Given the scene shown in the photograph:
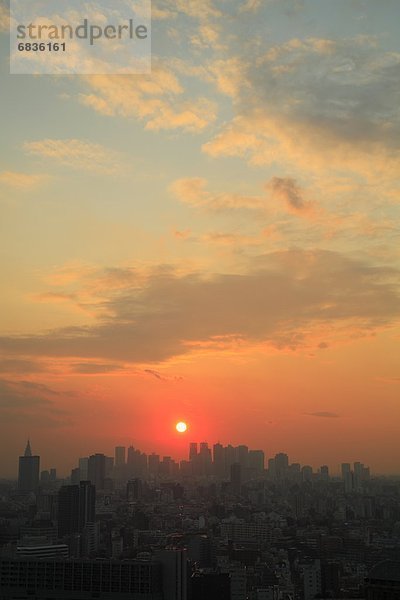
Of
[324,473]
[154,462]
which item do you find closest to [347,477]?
[324,473]

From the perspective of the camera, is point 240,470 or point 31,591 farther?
point 240,470

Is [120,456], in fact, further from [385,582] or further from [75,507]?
[385,582]

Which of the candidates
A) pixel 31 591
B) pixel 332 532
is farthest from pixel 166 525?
pixel 31 591

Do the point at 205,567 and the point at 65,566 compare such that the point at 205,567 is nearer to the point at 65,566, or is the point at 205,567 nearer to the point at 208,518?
the point at 65,566

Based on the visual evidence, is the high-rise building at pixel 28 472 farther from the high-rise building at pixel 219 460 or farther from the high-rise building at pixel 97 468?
the high-rise building at pixel 219 460

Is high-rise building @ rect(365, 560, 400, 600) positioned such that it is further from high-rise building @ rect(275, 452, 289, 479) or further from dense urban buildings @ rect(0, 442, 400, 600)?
high-rise building @ rect(275, 452, 289, 479)

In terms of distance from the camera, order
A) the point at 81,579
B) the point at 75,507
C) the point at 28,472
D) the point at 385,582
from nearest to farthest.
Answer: the point at 385,582
the point at 81,579
the point at 75,507
the point at 28,472
